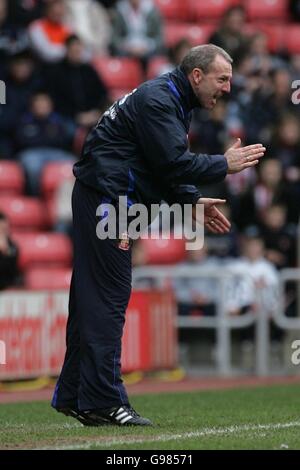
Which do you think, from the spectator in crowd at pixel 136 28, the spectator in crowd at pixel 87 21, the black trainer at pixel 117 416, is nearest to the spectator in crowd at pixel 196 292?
the spectator in crowd at pixel 136 28

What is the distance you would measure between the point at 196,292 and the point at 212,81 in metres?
6.93

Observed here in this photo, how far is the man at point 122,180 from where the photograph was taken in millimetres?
7590

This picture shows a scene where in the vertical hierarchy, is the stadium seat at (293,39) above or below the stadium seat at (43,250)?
above

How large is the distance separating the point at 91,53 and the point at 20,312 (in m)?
5.74

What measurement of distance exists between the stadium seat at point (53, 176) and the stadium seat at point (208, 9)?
5.44 meters

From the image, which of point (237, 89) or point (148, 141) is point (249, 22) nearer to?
point (237, 89)

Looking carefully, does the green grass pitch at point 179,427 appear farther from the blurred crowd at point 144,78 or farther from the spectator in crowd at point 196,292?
the blurred crowd at point 144,78

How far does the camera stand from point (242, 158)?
25.2 ft

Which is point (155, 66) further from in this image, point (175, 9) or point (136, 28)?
point (175, 9)

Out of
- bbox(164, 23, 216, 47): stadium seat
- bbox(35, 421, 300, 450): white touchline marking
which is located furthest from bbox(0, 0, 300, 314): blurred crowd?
bbox(35, 421, 300, 450): white touchline marking

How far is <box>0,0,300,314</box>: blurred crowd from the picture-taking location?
591 inches

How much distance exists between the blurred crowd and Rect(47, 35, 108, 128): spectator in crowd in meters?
0.01

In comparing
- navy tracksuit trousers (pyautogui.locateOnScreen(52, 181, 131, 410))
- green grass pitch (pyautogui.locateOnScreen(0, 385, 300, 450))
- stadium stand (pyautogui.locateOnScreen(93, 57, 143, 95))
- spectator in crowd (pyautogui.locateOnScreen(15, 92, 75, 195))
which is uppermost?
stadium stand (pyautogui.locateOnScreen(93, 57, 143, 95))

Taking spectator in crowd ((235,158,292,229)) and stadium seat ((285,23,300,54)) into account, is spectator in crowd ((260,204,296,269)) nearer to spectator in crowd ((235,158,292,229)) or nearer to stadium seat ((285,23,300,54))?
spectator in crowd ((235,158,292,229))
